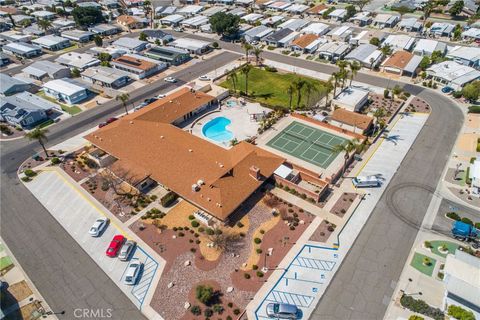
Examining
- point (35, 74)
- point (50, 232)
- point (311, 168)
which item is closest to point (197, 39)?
point (35, 74)

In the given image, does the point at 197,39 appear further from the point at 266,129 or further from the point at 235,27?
the point at 266,129

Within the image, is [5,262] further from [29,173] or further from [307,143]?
[307,143]

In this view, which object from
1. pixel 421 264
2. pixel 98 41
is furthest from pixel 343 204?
pixel 98 41

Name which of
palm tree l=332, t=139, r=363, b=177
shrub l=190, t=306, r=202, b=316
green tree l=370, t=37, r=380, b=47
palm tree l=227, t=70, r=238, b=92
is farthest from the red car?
green tree l=370, t=37, r=380, b=47

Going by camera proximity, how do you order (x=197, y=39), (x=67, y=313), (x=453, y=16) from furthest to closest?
(x=453, y=16)
(x=197, y=39)
(x=67, y=313)

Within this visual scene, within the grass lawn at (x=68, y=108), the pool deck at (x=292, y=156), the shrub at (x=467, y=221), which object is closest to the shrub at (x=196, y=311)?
the pool deck at (x=292, y=156)
